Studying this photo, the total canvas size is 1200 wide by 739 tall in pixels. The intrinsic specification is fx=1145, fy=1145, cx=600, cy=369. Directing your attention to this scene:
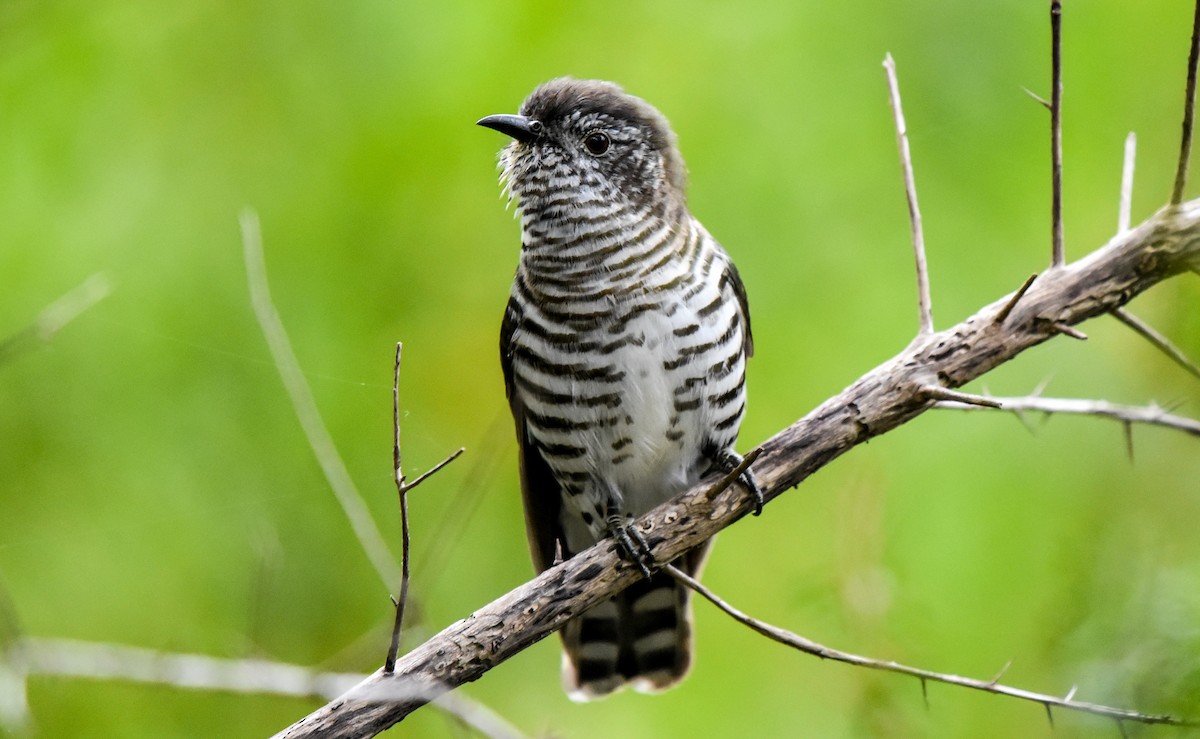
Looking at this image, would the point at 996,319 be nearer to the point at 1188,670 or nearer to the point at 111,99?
the point at 1188,670

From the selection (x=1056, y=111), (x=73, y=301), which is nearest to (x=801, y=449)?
(x=1056, y=111)

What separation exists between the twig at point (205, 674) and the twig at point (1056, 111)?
1.51 meters

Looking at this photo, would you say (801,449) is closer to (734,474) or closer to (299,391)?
(734,474)

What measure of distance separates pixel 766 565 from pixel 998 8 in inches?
94.8

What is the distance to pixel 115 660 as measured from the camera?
2.94 metres

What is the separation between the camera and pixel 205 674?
2.89m

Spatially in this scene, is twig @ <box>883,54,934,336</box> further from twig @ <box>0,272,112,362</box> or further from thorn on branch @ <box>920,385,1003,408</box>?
twig @ <box>0,272,112,362</box>

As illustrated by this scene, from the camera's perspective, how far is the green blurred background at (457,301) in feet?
13.4

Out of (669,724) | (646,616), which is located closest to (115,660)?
(646,616)

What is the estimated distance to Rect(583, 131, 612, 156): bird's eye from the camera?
3189mm

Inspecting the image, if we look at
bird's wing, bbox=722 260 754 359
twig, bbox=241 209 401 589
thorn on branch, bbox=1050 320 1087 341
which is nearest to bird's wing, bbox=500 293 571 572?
twig, bbox=241 209 401 589

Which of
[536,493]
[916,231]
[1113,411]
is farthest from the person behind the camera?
[536,493]

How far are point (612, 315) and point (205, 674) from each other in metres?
1.37

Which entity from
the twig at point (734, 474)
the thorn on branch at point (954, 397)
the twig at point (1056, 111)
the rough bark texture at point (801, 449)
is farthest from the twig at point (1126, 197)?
the twig at point (734, 474)
